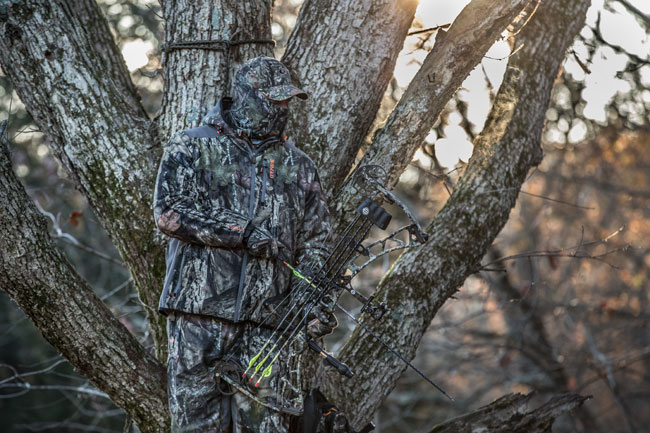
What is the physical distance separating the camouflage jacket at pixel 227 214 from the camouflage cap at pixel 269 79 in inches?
8.9

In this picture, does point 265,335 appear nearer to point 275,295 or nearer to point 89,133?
point 275,295

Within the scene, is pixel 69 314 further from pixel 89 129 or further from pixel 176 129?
pixel 176 129

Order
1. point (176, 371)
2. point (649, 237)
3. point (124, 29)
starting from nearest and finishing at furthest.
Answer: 1. point (176, 371)
2. point (124, 29)
3. point (649, 237)

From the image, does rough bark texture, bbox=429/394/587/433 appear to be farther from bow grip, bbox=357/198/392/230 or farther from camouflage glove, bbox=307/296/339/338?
bow grip, bbox=357/198/392/230

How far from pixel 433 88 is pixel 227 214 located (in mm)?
1793

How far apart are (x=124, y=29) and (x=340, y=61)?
9.08 meters

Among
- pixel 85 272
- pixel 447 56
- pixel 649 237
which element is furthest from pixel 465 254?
pixel 649 237

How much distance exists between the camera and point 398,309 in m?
5.31

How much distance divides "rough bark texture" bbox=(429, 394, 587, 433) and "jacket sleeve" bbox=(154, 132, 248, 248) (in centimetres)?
227

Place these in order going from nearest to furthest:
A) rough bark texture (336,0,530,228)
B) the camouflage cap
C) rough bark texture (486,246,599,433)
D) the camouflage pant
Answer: the camouflage pant < the camouflage cap < rough bark texture (336,0,530,228) < rough bark texture (486,246,599,433)

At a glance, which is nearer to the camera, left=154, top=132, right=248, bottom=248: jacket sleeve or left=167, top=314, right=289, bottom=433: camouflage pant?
left=154, top=132, right=248, bottom=248: jacket sleeve

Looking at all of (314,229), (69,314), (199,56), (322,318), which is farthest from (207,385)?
(199,56)

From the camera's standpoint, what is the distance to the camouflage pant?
3895mm

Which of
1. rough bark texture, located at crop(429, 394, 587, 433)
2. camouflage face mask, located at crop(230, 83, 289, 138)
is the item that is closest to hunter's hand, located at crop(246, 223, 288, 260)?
camouflage face mask, located at crop(230, 83, 289, 138)
